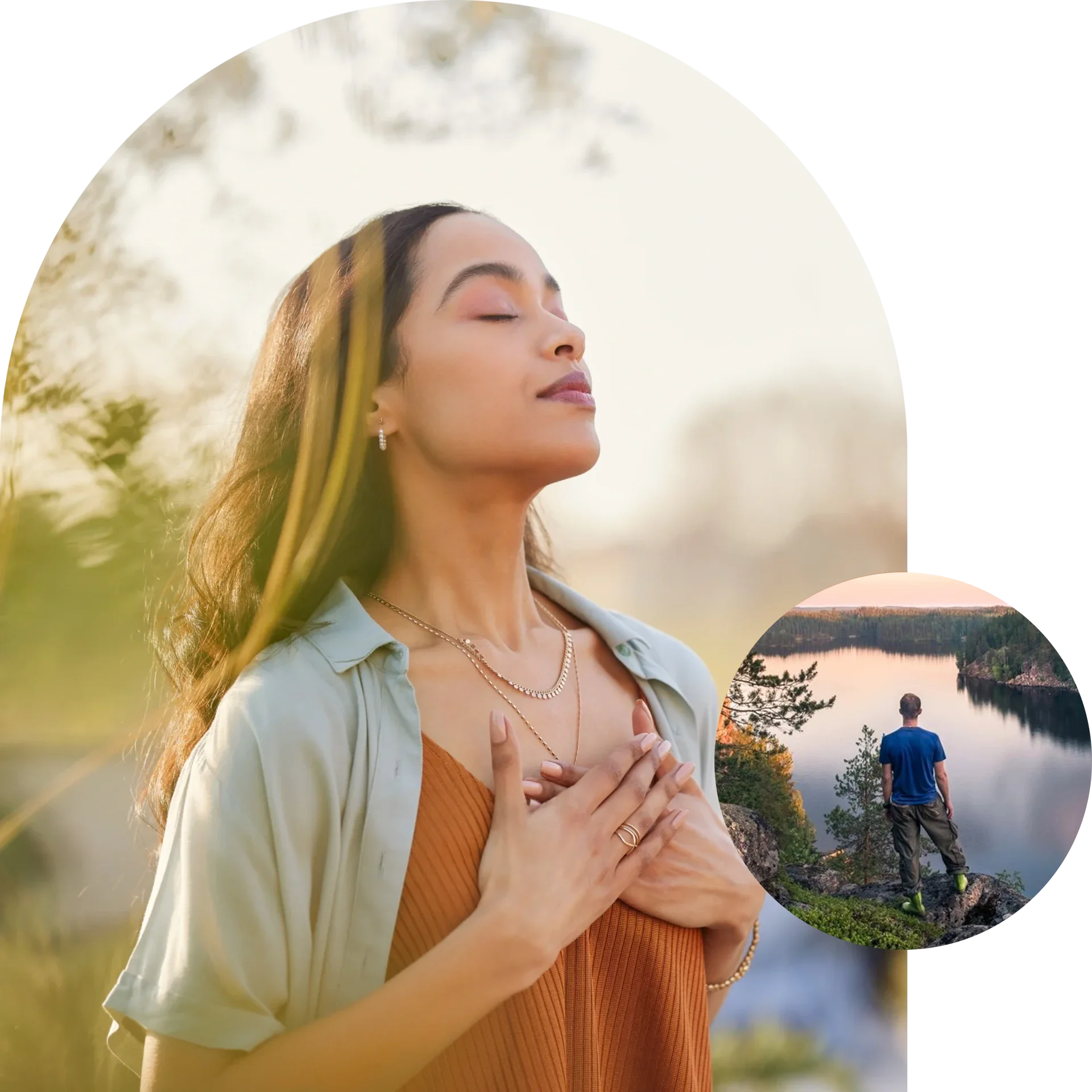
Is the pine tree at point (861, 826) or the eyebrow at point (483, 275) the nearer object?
the eyebrow at point (483, 275)

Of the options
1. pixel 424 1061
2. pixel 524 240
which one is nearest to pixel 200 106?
pixel 524 240

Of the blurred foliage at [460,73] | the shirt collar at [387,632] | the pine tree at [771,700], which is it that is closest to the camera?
the shirt collar at [387,632]

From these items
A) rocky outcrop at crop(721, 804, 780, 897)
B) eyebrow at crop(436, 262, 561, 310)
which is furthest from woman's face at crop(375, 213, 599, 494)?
rocky outcrop at crop(721, 804, 780, 897)

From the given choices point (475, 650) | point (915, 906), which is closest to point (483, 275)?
point (475, 650)

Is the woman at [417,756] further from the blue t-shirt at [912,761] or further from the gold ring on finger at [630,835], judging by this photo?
the blue t-shirt at [912,761]

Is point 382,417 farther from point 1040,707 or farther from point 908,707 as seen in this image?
point 1040,707

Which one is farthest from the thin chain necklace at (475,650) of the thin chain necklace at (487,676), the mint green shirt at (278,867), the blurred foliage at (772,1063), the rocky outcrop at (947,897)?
the blurred foliage at (772,1063)

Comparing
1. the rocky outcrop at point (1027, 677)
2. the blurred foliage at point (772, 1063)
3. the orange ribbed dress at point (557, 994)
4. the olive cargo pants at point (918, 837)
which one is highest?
the rocky outcrop at point (1027, 677)

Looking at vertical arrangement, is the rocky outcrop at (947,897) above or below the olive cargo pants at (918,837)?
below

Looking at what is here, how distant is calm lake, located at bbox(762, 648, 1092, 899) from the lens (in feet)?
6.20

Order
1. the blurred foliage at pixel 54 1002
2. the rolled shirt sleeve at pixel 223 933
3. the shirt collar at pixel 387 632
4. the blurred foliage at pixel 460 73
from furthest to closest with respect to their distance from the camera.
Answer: the blurred foliage at pixel 460 73 < the blurred foliage at pixel 54 1002 < the shirt collar at pixel 387 632 < the rolled shirt sleeve at pixel 223 933

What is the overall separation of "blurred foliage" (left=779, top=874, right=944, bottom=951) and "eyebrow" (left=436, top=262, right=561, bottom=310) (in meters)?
0.97

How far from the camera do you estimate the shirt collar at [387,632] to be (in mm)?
1441

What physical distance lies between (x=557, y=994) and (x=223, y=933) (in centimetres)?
37
